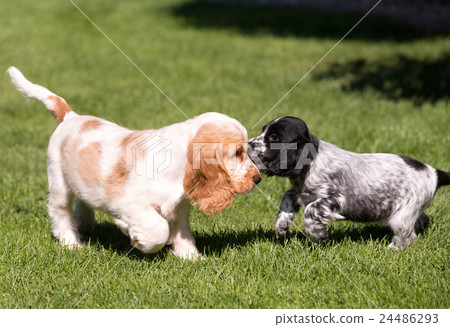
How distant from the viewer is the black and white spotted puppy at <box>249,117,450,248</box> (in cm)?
432

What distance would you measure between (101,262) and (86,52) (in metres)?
10.8

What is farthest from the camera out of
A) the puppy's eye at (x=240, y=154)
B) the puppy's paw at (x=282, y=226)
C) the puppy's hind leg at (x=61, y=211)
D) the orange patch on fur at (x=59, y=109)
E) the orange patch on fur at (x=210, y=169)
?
the orange patch on fur at (x=59, y=109)

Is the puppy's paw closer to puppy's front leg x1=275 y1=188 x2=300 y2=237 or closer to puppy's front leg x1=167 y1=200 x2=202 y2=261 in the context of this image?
puppy's front leg x1=275 y1=188 x2=300 y2=237

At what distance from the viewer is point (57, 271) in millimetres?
4320

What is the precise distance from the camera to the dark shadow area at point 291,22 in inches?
623

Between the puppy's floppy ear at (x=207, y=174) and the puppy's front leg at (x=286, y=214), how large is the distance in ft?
2.19

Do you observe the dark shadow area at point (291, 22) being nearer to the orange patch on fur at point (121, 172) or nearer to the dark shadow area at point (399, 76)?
the dark shadow area at point (399, 76)

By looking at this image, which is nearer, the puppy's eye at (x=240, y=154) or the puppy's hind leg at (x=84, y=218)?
the puppy's eye at (x=240, y=154)

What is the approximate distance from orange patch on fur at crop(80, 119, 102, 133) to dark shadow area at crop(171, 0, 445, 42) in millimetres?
11802

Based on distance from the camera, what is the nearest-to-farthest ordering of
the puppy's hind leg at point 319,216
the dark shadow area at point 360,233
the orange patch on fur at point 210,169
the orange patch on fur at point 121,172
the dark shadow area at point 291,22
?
the orange patch on fur at point 210,169, the orange patch on fur at point 121,172, the puppy's hind leg at point 319,216, the dark shadow area at point 360,233, the dark shadow area at point 291,22

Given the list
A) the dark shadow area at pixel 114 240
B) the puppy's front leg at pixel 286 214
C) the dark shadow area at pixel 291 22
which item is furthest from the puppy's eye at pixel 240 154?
the dark shadow area at pixel 291 22

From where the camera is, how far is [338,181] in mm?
4480

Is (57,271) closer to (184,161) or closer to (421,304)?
(184,161)

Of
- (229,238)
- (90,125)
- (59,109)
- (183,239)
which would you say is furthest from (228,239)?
(59,109)
